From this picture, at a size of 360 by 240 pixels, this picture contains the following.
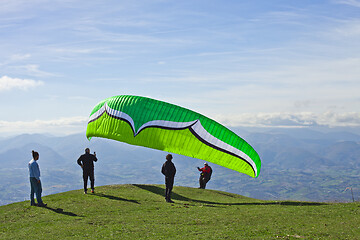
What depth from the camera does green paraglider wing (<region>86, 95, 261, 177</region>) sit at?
2269 cm

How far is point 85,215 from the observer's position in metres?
17.1

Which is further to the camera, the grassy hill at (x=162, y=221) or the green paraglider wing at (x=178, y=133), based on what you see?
the green paraglider wing at (x=178, y=133)

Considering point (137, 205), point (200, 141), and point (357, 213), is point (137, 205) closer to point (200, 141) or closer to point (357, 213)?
point (200, 141)

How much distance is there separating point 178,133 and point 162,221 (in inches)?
348

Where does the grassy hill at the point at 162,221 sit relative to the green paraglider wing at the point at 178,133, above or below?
below

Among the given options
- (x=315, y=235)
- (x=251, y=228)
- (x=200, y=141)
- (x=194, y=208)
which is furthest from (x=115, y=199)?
(x=315, y=235)

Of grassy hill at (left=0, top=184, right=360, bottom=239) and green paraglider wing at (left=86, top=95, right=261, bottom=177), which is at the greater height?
green paraglider wing at (left=86, top=95, right=261, bottom=177)

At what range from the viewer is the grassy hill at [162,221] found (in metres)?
13.2

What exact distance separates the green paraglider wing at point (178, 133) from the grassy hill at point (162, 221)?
4.42m

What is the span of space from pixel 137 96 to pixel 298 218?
14510mm

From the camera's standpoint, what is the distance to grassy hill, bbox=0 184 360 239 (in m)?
13.2

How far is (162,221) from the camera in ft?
51.2

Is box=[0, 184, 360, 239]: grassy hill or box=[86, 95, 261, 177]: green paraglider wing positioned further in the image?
box=[86, 95, 261, 177]: green paraglider wing

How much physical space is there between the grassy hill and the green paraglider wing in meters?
4.42
